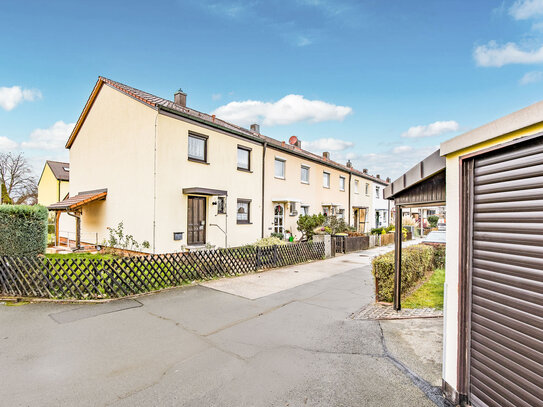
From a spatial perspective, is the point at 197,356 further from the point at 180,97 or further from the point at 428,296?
the point at 180,97

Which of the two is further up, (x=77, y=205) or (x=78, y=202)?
(x=78, y=202)

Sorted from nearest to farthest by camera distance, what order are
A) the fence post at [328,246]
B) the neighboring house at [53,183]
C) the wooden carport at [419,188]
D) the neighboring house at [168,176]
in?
the wooden carport at [419,188], the neighboring house at [168,176], the fence post at [328,246], the neighboring house at [53,183]

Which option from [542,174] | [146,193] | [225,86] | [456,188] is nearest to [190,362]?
[456,188]

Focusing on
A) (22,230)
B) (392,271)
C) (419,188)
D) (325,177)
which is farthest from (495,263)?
(325,177)

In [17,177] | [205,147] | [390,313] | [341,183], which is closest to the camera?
[390,313]

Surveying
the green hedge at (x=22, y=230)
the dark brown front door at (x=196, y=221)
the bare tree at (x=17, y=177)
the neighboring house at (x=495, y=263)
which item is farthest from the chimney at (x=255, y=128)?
the bare tree at (x=17, y=177)

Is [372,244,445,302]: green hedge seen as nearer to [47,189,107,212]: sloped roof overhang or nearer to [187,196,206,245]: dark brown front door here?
[187,196,206,245]: dark brown front door

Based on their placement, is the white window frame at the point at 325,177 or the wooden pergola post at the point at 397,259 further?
the white window frame at the point at 325,177

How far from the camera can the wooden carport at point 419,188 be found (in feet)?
13.1

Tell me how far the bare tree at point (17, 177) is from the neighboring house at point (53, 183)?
8.86 metres

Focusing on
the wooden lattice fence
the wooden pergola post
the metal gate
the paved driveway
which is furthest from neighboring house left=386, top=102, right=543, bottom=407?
the wooden lattice fence

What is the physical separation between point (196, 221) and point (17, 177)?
38073mm

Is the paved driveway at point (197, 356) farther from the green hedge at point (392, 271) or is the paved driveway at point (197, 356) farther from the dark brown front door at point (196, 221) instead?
the dark brown front door at point (196, 221)

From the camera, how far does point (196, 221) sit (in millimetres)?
12711
